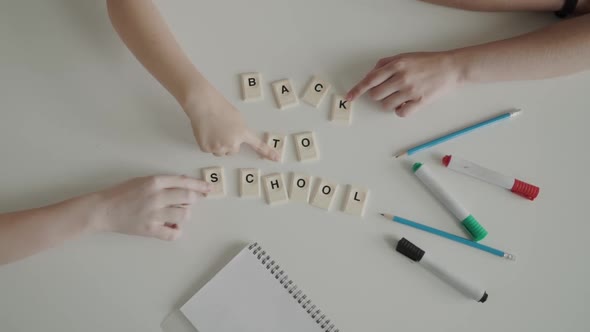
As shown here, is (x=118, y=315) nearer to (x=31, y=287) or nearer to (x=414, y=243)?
(x=31, y=287)

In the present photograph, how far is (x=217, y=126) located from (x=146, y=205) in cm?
18

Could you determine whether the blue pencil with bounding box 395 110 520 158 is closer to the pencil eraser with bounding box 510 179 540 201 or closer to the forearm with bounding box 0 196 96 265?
the pencil eraser with bounding box 510 179 540 201

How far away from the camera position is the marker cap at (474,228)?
839 mm

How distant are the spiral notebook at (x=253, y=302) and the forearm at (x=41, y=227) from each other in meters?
0.23

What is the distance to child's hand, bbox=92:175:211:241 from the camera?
0.84 meters

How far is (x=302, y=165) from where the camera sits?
2.85 ft

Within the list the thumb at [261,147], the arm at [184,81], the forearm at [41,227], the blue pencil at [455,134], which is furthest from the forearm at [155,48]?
the blue pencil at [455,134]

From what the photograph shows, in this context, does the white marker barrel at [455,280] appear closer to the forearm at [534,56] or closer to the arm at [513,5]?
the forearm at [534,56]

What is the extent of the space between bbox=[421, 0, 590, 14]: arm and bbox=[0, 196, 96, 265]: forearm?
29.1 inches

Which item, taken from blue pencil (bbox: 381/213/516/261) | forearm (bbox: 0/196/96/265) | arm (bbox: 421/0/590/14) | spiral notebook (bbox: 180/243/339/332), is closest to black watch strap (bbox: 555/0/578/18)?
arm (bbox: 421/0/590/14)

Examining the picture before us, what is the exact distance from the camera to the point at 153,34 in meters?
0.86

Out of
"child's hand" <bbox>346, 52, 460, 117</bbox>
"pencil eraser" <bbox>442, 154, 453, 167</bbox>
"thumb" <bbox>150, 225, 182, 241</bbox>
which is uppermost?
"child's hand" <bbox>346, 52, 460, 117</bbox>

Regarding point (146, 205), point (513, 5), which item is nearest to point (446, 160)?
point (513, 5)

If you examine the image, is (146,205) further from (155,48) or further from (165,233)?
(155,48)
